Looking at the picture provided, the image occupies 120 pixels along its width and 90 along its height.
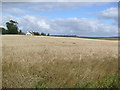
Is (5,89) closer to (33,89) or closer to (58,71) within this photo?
(33,89)

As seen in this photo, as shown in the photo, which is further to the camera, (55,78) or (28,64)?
(28,64)

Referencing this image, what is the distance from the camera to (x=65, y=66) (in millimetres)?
5996

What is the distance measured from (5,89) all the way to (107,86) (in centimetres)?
268

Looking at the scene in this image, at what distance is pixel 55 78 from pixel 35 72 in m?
0.69

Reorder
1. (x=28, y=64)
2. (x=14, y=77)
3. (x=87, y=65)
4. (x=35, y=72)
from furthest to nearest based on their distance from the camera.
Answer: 1. (x=87, y=65)
2. (x=28, y=64)
3. (x=35, y=72)
4. (x=14, y=77)

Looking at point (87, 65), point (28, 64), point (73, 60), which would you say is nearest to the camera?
point (28, 64)

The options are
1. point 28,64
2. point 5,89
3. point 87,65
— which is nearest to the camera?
point 5,89

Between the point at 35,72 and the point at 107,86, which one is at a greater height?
the point at 35,72

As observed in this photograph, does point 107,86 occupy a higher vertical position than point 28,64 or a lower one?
lower

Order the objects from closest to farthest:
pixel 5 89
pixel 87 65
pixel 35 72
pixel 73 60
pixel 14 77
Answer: pixel 5 89, pixel 14 77, pixel 35 72, pixel 87 65, pixel 73 60

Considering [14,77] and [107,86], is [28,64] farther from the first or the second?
[107,86]

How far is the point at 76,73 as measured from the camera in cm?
534

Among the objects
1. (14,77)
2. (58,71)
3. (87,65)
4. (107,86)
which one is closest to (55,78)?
(58,71)

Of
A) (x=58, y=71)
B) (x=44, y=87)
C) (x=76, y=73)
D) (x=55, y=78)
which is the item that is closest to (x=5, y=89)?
(x=44, y=87)
